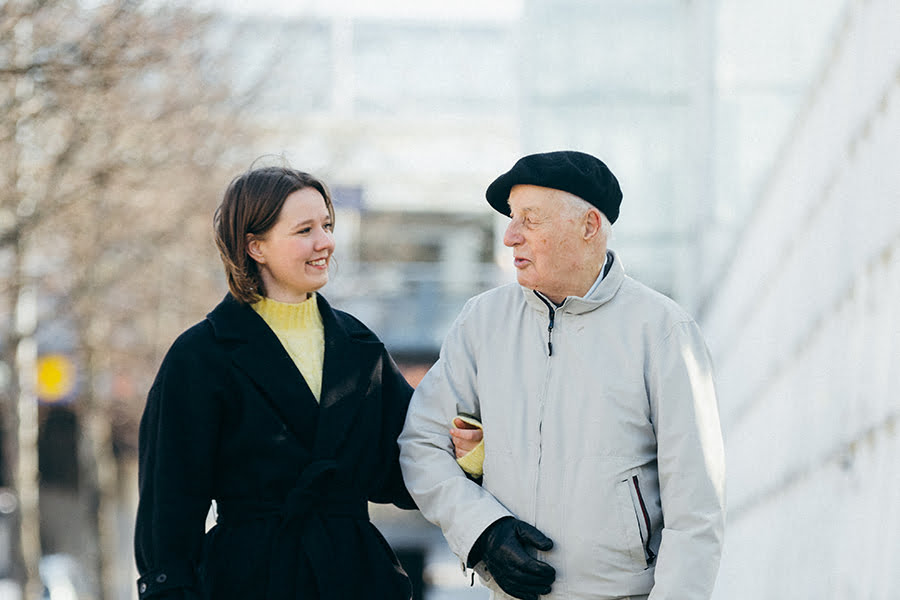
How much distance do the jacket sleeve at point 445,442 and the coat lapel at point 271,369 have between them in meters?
0.31

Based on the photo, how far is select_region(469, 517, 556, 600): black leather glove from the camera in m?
3.66

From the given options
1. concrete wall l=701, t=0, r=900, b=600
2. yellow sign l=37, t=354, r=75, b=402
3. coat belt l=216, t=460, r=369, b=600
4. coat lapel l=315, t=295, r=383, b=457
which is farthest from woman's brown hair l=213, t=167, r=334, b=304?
yellow sign l=37, t=354, r=75, b=402

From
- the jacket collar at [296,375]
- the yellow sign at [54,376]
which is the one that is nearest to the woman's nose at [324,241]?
the jacket collar at [296,375]

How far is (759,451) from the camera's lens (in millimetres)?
10398

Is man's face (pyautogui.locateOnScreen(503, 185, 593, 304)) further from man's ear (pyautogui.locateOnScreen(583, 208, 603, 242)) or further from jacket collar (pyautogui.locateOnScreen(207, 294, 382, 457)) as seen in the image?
jacket collar (pyautogui.locateOnScreen(207, 294, 382, 457))

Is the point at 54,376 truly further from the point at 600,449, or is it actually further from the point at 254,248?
the point at 600,449

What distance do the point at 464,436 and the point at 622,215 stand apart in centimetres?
1737

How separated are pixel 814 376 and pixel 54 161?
732 cm

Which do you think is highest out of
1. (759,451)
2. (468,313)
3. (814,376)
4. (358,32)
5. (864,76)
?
(358,32)

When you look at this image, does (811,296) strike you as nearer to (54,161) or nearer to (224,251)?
(224,251)

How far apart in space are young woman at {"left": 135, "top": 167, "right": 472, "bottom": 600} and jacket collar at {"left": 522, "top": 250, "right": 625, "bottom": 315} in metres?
0.57

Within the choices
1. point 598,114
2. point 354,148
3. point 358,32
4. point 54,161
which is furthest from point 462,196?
point 54,161

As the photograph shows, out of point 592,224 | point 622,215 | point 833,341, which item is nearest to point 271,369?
point 592,224

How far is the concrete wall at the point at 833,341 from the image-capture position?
4.91 m
